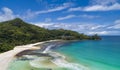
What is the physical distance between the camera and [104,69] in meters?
39.2

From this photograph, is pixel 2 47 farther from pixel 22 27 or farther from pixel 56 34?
pixel 56 34

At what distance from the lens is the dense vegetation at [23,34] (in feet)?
376

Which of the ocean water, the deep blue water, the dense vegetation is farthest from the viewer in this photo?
the dense vegetation

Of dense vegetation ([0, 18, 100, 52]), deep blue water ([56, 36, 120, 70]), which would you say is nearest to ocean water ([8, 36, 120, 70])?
deep blue water ([56, 36, 120, 70])

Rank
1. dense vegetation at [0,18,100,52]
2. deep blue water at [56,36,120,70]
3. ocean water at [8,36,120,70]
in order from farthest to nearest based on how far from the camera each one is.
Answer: dense vegetation at [0,18,100,52], deep blue water at [56,36,120,70], ocean water at [8,36,120,70]

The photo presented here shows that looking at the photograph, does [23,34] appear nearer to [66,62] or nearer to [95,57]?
[95,57]

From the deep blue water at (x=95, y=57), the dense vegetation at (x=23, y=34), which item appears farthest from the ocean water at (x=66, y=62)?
the dense vegetation at (x=23, y=34)

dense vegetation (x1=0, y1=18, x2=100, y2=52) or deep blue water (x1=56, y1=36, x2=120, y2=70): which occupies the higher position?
dense vegetation (x1=0, y1=18, x2=100, y2=52)

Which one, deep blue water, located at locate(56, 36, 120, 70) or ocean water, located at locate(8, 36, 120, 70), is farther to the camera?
deep blue water, located at locate(56, 36, 120, 70)

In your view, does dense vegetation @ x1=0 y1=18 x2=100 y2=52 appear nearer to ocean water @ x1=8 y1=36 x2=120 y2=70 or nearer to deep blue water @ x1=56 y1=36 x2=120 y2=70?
→ deep blue water @ x1=56 y1=36 x2=120 y2=70

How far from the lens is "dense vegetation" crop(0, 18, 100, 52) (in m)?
115

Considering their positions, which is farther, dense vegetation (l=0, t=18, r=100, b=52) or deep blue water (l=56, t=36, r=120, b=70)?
dense vegetation (l=0, t=18, r=100, b=52)

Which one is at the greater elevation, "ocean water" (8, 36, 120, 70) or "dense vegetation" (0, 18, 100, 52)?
"dense vegetation" (0, 18, 100, 52)

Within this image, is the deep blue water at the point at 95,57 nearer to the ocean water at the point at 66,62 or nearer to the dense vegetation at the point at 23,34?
the ocean water at the point at 66,62
